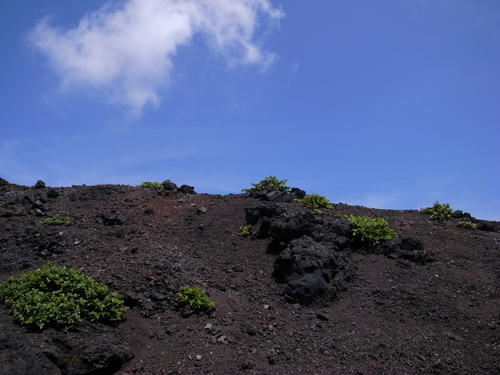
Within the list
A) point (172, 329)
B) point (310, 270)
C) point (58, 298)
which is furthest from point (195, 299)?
point (310, 270)

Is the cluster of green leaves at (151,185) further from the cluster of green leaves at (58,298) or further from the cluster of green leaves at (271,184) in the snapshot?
the cluster of green leaves at (58,298)

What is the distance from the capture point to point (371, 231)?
11.1 meters

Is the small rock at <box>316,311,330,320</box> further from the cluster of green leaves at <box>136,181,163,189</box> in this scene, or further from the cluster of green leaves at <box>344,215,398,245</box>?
the cluster of green leaves at <box>136,181,163,189</box>

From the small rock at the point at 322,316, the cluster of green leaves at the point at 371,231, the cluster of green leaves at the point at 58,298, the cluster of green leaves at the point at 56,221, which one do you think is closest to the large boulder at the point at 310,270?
the small rock at the point at 322,316

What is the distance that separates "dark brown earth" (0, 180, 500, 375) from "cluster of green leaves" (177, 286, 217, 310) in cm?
21

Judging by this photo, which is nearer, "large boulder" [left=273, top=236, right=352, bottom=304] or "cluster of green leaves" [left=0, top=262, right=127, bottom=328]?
"cluster of green leaves" [left=0, top=262, right=127, bottom=328]

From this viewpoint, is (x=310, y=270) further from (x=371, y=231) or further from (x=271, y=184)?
(x=271, y=184)

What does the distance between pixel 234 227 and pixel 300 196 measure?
3.92 meters

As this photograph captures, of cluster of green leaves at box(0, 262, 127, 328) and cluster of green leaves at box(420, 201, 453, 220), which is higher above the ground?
cluster of green leaves at box(420, 201, 453, 220)

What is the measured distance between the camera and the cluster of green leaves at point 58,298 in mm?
6773

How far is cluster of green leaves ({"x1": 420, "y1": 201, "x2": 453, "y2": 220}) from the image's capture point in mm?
13186

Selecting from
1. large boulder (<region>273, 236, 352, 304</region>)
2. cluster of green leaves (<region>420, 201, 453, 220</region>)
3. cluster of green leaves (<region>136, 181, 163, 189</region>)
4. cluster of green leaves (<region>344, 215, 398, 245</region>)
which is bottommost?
large boulder (<region>273, 236, 352, 304</region>)

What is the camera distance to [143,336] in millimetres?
7188

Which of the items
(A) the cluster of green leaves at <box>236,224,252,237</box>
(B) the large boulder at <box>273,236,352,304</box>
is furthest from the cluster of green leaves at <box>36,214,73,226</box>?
(B) the large boulder at <box>273,236,352,304</box>
